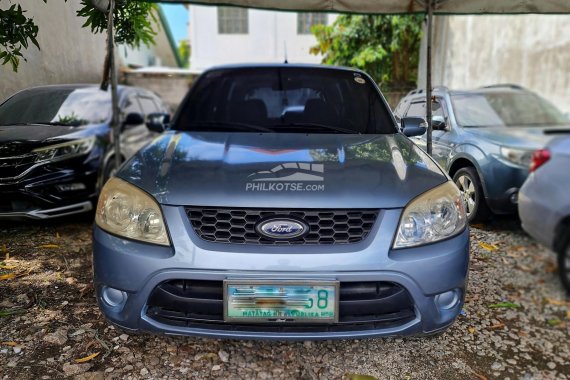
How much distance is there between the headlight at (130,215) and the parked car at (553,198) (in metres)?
1.25

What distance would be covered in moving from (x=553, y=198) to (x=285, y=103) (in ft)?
7.03

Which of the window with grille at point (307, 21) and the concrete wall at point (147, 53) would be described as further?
the window with grille at point (307, 21)

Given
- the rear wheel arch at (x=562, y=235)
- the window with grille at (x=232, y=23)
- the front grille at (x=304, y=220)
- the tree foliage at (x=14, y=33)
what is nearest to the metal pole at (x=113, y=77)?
the tree foliage at (x=14, y=33)

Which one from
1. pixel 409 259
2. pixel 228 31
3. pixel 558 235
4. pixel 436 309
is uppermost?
pixel 228 31

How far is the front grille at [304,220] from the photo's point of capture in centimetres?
163

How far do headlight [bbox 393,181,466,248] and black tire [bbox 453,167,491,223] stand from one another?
8 centimetres

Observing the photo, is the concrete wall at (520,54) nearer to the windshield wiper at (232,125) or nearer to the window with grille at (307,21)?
the windshield wiper at (232,125)

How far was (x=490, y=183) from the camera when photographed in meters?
1.18

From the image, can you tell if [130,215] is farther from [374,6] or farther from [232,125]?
[374,6]

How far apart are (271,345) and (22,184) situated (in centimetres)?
190

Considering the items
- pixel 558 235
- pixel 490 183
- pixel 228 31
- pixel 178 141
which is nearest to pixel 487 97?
pixel 490 183

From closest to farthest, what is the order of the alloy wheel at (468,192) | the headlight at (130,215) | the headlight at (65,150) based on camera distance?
the alloy wheel at (468,192), the headlight at (130,215), the headlight at (65,150)

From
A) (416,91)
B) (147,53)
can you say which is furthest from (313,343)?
(147,53)

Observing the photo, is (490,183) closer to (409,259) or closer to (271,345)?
(409,259)
